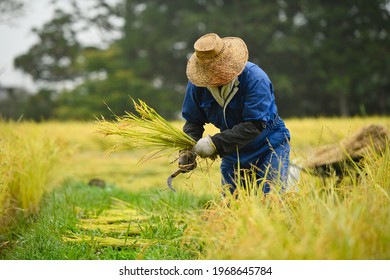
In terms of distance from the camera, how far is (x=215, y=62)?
2744mm

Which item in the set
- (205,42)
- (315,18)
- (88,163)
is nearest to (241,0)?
(315,18)

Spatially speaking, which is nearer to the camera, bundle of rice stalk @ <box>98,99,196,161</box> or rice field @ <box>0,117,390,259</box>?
rice field @ <box>0,117,390,259</box>

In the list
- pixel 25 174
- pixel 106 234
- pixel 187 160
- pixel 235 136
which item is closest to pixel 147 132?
pixel 187 160

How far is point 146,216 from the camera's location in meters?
3.37

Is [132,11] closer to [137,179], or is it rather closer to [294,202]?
[137,179]

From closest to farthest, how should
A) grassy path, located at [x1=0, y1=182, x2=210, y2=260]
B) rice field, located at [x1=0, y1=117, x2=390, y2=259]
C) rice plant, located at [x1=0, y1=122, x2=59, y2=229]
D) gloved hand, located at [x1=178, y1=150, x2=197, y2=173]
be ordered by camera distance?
rice field, located at [x1=0, y1=117, x2=390, y2=259] < grassy path, located at [x1=0, y1=182, x2=210, y2=260] < gloved hand, located at [x1=178, y1=150, x2=197, y2=173] < rice plant, located at [x1=0, y1=122, x2=59, y2=229]

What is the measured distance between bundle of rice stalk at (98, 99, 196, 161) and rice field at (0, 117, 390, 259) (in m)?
0.09

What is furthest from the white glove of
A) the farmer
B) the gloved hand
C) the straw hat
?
the straw hat

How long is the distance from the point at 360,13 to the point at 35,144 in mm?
15403

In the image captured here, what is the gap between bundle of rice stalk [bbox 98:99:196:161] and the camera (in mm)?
2799

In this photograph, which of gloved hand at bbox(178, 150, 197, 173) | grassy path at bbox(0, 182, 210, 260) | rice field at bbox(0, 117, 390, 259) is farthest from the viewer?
gloved hand at bbox(178, 150, 197, 173)

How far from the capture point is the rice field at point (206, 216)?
1.87 metres

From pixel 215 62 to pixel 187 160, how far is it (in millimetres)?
597

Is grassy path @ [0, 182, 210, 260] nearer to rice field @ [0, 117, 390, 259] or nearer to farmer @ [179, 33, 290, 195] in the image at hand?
rice field @ [0, 117, 390, 259]
